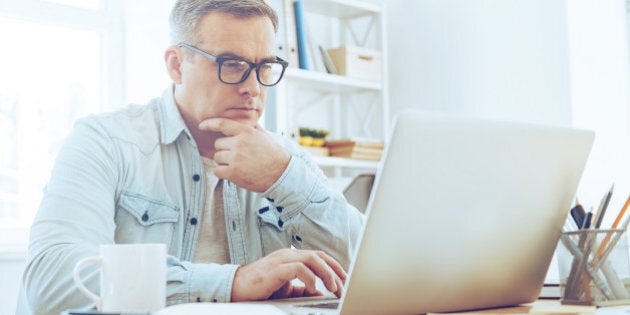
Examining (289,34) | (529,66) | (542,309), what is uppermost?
(289,34)

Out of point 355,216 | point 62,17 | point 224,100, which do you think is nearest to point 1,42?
point 62,17

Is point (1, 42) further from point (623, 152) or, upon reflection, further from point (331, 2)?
point (623, 152)

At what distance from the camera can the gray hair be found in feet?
5.05

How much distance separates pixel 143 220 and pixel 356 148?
7.08ft

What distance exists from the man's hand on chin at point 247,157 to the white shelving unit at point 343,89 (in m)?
1.98

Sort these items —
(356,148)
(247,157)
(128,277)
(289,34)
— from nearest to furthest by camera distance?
1. (128,277)
2. (247,157)
3. (289,34)
4. (356,148)

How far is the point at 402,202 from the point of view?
0.83 meters

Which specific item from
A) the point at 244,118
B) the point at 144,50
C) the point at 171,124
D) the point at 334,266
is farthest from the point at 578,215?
the point at 144,50

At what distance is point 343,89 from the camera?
12.5 ft

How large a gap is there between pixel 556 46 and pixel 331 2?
42.1 inches

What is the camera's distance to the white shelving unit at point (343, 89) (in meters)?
3.60

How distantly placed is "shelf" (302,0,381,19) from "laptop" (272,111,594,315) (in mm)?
2762

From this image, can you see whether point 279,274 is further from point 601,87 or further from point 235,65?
point 601,87

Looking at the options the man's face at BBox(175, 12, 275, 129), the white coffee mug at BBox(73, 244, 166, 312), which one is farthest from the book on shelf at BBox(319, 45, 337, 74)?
the white coffee mug at BBox(73, 244, 166, 312)
